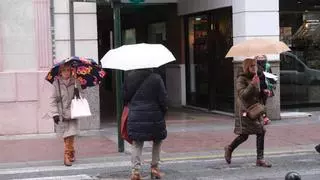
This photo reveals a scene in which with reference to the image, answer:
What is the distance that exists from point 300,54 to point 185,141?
5.81 m

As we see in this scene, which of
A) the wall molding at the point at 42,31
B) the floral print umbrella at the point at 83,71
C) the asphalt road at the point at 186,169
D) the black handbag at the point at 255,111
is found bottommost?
the asphalt road at the point at 186,169

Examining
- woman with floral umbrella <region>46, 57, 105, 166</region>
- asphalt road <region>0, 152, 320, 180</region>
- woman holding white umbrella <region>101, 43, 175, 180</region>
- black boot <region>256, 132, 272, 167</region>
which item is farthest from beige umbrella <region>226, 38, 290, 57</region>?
woman with floral umbrella <region>46, 57, 105, 166</region>

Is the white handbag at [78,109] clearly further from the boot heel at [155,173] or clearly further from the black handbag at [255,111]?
the black handbag at [255,111]

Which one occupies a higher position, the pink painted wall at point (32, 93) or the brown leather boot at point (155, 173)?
the pink painted wall at point (32, 93)

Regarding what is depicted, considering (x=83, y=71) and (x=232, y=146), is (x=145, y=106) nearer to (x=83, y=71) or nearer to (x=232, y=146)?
(x=232, y=146)

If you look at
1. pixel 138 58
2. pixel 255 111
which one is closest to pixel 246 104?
pixel 255 111

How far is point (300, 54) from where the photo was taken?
16.7m

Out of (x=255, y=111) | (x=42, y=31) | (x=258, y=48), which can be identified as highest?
(x=42, y=31)

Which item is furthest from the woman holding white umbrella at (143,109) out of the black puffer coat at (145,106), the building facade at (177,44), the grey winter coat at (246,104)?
the building facade at (177,44)

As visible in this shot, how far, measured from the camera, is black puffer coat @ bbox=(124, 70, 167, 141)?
849 centimetres

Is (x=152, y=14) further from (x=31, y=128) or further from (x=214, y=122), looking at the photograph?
(x=31, y=128)

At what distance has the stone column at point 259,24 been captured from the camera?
14.9 m

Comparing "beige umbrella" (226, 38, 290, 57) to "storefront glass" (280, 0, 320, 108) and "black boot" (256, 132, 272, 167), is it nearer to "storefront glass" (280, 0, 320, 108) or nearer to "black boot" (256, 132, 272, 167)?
"black boot" (256, 132, 272, 167)

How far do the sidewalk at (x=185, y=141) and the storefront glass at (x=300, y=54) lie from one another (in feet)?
4.44
